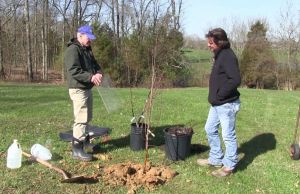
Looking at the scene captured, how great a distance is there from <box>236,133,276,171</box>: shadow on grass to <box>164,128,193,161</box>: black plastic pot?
37.4 inches

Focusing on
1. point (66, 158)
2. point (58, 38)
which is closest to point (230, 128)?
point (66, 158)

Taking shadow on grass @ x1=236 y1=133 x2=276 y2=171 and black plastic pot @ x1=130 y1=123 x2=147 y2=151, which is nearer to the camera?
shadow on grass @ x1=236 y1=133 x2=276 y2=171

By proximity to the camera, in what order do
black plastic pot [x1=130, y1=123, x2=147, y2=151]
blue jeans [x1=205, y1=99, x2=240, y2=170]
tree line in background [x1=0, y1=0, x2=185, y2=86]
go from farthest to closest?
tree line in background [x1=0, y1=0, x2=185, y2=86] < black plastic pot [x1=130, y1=123, x2=147, y2=151] < blue jeans [x1=205, y1=99, x2=240, y2=170]

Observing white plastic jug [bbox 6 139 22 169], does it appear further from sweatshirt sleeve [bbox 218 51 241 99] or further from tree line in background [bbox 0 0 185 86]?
tree line in background [bbox 0 0 185 86]

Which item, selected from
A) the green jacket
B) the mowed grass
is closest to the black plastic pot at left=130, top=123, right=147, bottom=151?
the mowed grass

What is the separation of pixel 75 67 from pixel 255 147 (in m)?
3.99

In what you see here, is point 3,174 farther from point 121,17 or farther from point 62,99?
point 121,17

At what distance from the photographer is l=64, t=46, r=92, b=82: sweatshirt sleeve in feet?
21.9

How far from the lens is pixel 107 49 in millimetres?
31266

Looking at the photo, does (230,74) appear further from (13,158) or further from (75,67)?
(13,158)

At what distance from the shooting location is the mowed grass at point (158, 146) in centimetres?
602

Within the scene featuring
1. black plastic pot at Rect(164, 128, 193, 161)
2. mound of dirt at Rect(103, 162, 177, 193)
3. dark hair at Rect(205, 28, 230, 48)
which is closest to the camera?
mound of dirt at Rect(103, 162, 177, 193)

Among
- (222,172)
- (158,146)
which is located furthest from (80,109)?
(222,172)

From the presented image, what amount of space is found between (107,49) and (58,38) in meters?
17.9
